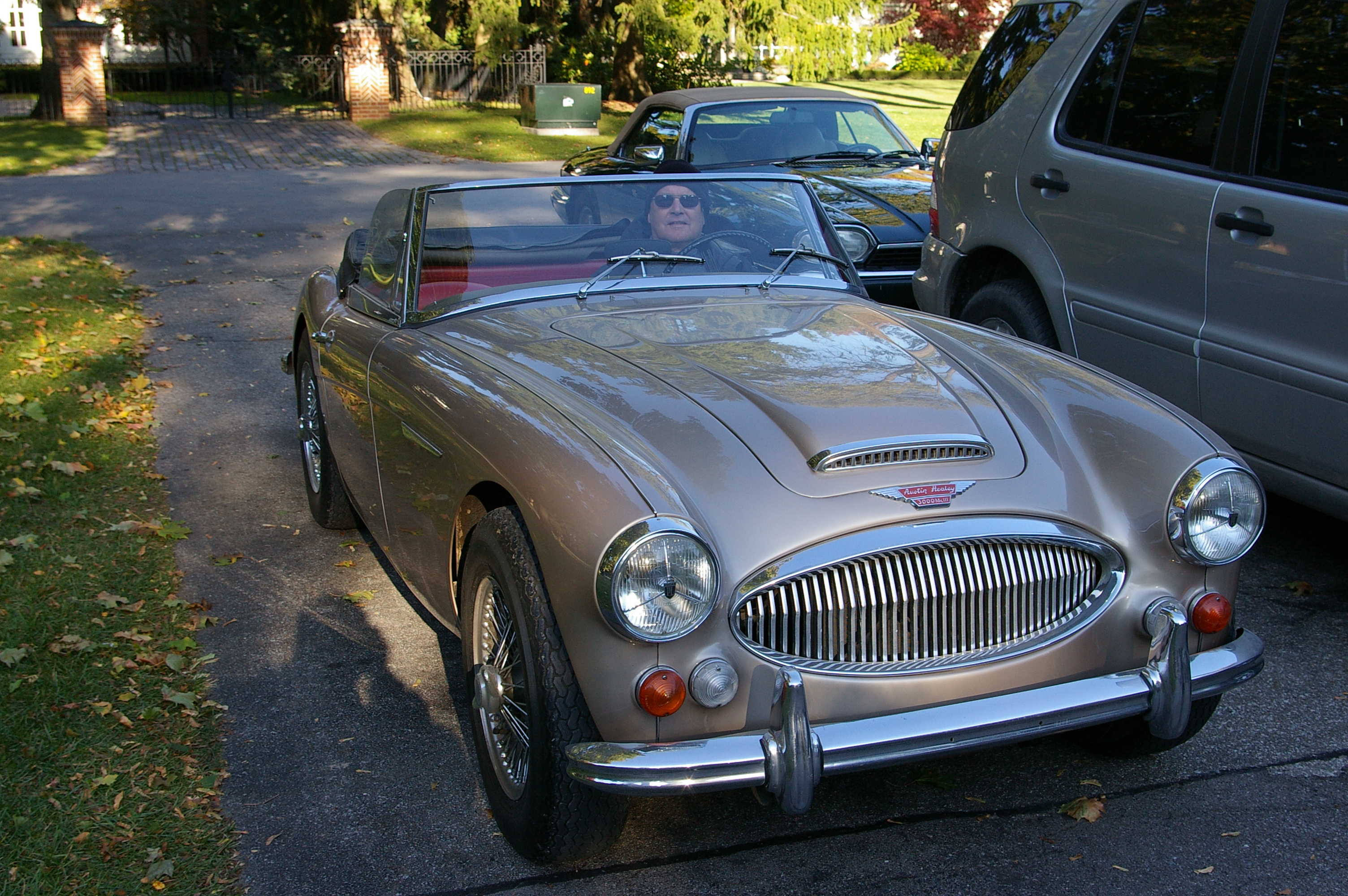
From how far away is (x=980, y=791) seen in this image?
10.4 ft

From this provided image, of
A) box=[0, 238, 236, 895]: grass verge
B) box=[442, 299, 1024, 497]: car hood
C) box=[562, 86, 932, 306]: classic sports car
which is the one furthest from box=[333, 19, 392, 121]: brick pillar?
box=[442, 299, 1024, 497]: car hood

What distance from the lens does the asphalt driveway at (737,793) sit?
9.34 ft

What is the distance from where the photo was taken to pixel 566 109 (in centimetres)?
2309

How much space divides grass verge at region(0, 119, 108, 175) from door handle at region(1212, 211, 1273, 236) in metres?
16.6

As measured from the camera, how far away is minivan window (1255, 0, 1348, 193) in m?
3.94

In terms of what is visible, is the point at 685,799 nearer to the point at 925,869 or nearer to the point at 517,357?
the point at 925,869

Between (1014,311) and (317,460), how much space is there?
10.1ft

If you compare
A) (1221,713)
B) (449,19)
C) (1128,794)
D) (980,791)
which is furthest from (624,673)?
(449,19)

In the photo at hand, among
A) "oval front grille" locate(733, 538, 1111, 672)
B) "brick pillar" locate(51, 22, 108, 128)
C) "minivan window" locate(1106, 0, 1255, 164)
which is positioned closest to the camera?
"oval front grille" locate(733, 538, 1111, 672)

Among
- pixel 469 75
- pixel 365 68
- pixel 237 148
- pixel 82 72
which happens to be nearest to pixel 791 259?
pixel 237 148

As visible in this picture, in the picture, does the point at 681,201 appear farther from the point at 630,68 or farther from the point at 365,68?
the point at 630,68

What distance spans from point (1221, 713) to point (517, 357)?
7.57 ft

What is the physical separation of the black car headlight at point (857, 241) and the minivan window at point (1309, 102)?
59.6 inches

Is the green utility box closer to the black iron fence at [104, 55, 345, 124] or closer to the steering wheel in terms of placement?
the black iron fence at [104, 55, 345, 124]
